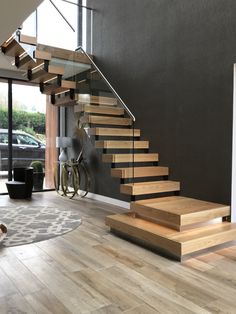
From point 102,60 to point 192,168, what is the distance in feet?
Result: 10.9

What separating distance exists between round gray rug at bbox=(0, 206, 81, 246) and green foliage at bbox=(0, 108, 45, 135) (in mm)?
2324

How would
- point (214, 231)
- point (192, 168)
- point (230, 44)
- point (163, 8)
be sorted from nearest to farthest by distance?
point (214, 231) < point (230, 44) < point (192, 168) < point (163, 8)

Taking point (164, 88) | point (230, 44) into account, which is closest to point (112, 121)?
point (164, 88)

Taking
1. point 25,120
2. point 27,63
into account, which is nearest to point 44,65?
point 27,63

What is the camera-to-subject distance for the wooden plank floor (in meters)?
2.31

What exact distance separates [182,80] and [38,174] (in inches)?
162

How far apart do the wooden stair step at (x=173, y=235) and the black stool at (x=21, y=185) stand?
2980 mm

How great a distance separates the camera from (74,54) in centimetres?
614

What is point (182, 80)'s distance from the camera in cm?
477

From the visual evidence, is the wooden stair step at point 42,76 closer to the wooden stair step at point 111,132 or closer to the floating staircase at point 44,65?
the floating staircase at point 44,65

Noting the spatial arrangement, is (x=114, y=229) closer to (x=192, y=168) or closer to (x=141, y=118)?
(x=192, y=168)

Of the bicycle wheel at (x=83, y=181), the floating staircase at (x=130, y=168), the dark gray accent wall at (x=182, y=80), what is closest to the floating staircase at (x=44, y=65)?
the floating staircase at (x=130, y=168)

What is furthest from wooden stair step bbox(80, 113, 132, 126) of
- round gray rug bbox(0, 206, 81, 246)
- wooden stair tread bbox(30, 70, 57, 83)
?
round gray rug bbox(0, 206, 81, 246)

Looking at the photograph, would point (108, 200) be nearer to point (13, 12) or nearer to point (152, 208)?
point (152, 208)
